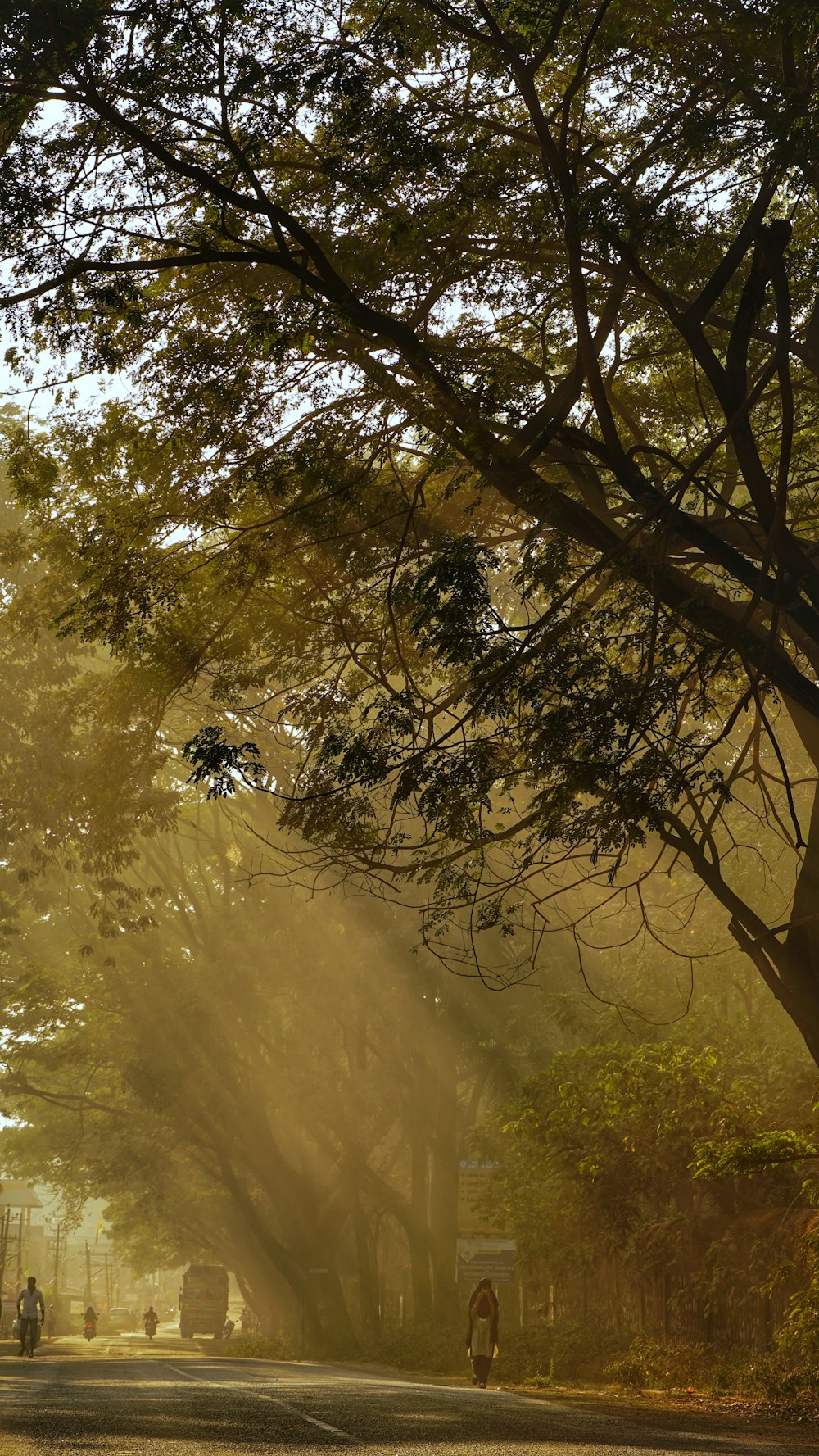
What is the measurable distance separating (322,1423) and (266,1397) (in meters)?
4.04

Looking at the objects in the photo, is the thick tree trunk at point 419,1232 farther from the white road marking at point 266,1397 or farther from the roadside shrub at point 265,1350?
the white road marking at point 266,1397

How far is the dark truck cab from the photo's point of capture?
67.5m

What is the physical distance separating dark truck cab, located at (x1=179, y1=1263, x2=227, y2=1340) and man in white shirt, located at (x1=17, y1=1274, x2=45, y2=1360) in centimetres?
4115

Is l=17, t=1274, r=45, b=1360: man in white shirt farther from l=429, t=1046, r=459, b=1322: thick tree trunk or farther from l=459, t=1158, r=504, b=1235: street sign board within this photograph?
l=459, t=1158, r=504, b=1235: street sign board

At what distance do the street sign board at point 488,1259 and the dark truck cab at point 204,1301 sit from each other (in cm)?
4652

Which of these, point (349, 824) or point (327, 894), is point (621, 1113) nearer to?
A: point (349, 824)

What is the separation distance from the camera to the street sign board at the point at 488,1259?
2480 centimetres

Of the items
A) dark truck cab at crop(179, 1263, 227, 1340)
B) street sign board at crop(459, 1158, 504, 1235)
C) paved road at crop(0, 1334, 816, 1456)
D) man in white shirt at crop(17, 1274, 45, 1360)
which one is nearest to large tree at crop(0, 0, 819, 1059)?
paved road at crop(0, 1334, 816, 1456)

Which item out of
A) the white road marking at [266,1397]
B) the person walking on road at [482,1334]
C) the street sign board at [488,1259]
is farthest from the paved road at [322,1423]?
the street sign board at [488,1259]

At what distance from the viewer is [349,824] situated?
10711 millimetres

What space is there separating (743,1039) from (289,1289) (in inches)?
1148

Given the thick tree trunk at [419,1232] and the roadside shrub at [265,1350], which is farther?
→ the roadside shrub at [265,1350]

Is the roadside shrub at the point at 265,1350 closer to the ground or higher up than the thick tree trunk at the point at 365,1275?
closer to the ground

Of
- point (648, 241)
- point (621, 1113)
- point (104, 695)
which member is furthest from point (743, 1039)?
point (648, 241)
